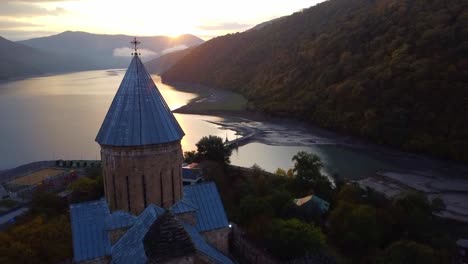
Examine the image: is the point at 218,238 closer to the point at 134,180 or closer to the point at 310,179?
the point at 134,180

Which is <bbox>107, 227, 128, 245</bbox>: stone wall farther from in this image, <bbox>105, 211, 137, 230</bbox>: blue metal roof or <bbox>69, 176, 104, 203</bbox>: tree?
<bbox>69, 176, 104, 203</bbox>: tree

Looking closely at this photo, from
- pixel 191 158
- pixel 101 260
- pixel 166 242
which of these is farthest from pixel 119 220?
pixel 191 158

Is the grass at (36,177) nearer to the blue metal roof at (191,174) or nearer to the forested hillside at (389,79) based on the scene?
the blue metal roof at (191,174)

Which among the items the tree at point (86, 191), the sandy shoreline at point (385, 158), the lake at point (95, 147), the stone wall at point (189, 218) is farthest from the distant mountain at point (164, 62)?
the stone wall at point (189, 218)

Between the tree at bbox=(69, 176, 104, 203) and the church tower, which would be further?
the tree at bbox=(69, 176, 104, 203)

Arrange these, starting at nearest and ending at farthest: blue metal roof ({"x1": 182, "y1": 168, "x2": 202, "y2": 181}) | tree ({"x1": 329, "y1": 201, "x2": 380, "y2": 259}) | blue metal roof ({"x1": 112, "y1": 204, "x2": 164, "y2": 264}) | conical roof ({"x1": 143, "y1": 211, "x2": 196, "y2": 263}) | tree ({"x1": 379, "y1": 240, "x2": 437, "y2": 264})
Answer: conical roof ({"x1": 143, "y1": 211, "x2": 196, "y2": 263}), blue metal roof ({"x1": 112, "y1": 204, "x2": 164, "y2": 264}), tree ({"x1": 379, "y1": 240, "x2": 437, "y2": 264}), tree ({"x1": 329, "y1": 201, "x2": 380, "y2": 259}), blue metal roof ({"x1": 182, "y1": 168, "x2": 202, "y2": 181})

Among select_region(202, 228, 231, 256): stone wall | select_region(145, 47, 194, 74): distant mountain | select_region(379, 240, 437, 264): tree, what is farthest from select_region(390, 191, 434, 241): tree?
select_region(145, 47, 194, 74): distant mountain
